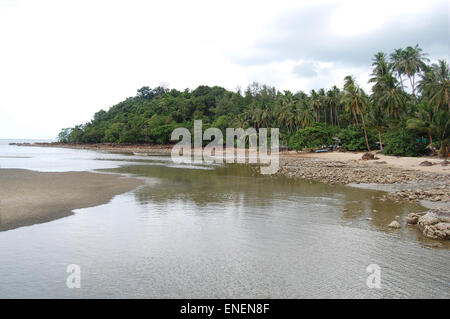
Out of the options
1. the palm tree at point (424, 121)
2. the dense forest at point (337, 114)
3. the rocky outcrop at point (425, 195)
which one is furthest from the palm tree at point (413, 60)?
the rocky outcrop at point (425, 195)

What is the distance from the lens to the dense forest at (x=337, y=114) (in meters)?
39.0

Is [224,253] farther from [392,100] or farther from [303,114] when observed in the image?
[303,114]

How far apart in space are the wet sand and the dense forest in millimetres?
32832

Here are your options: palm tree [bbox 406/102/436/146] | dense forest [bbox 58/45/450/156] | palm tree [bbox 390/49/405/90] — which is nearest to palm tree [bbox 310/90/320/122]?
dense forest [bbox 58/45/450/156]

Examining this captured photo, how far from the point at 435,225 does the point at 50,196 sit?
17.7 metres

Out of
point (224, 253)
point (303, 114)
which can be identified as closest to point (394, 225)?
point (224, 253)

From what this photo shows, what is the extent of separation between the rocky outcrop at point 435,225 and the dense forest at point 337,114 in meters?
26.6

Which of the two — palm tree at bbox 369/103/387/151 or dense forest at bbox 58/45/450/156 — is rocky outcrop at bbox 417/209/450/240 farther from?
palm tree at bbox 369/103/387/151

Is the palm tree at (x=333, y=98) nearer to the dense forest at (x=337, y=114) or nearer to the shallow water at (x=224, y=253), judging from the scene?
the dense forest at (x=337, y=114)

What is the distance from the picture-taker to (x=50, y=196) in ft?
57.8

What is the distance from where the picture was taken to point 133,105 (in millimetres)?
147125

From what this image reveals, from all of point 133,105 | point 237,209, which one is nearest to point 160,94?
point 133,105

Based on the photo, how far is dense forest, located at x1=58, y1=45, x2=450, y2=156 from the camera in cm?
3900
